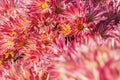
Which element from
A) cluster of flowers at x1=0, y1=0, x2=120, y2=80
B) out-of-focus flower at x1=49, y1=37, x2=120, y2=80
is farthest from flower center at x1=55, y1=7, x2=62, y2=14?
out-of-focus flower at x1=49, y1=37, x2=120, y2=80

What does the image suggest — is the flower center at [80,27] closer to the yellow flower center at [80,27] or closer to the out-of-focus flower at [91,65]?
the yellow flower center at [80,27]

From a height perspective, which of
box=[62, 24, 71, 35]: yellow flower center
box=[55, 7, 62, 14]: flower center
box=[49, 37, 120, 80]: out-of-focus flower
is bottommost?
box=[49, 37, 120, 80]: out-of-focus flower

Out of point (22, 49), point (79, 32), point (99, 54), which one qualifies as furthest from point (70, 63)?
point (22, 49)

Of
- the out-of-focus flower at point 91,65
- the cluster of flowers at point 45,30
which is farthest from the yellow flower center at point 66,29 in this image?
the out-of-focus flower at point 91,65

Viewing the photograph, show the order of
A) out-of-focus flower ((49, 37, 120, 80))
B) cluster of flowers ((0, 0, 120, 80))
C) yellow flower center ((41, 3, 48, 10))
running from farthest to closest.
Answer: yellow flower center ((41, 3, 48, 10)) → cluster of flowers ((0, 0, 120, 80)) → out-of-focus flower ((49, 37, 120, 80))

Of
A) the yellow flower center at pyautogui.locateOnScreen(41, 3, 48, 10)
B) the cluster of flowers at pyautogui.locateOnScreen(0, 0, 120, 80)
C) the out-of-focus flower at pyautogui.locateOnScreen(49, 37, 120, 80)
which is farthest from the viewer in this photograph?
the yellow flower center at pyautogui.locateOnScreen(41, 3, 48, 10)

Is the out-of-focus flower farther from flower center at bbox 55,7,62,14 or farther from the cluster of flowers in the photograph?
flower center at bbox 55,7,62,14

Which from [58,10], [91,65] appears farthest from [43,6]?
[91,65]

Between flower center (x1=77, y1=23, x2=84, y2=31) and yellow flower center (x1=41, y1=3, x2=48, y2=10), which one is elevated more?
yellow flower center (x1=41, y1=3, x2=48, y2=10)

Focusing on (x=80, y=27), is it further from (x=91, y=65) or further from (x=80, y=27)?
(x=91, y=65)

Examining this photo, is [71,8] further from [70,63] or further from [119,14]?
[70,63]

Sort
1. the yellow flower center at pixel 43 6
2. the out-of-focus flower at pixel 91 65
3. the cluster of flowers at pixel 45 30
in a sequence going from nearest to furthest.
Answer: the out-of-focus flower at pixel 91 65 < the cluster of flowers at pixel 45 30 < the yellow flower center at pixel 43 6
